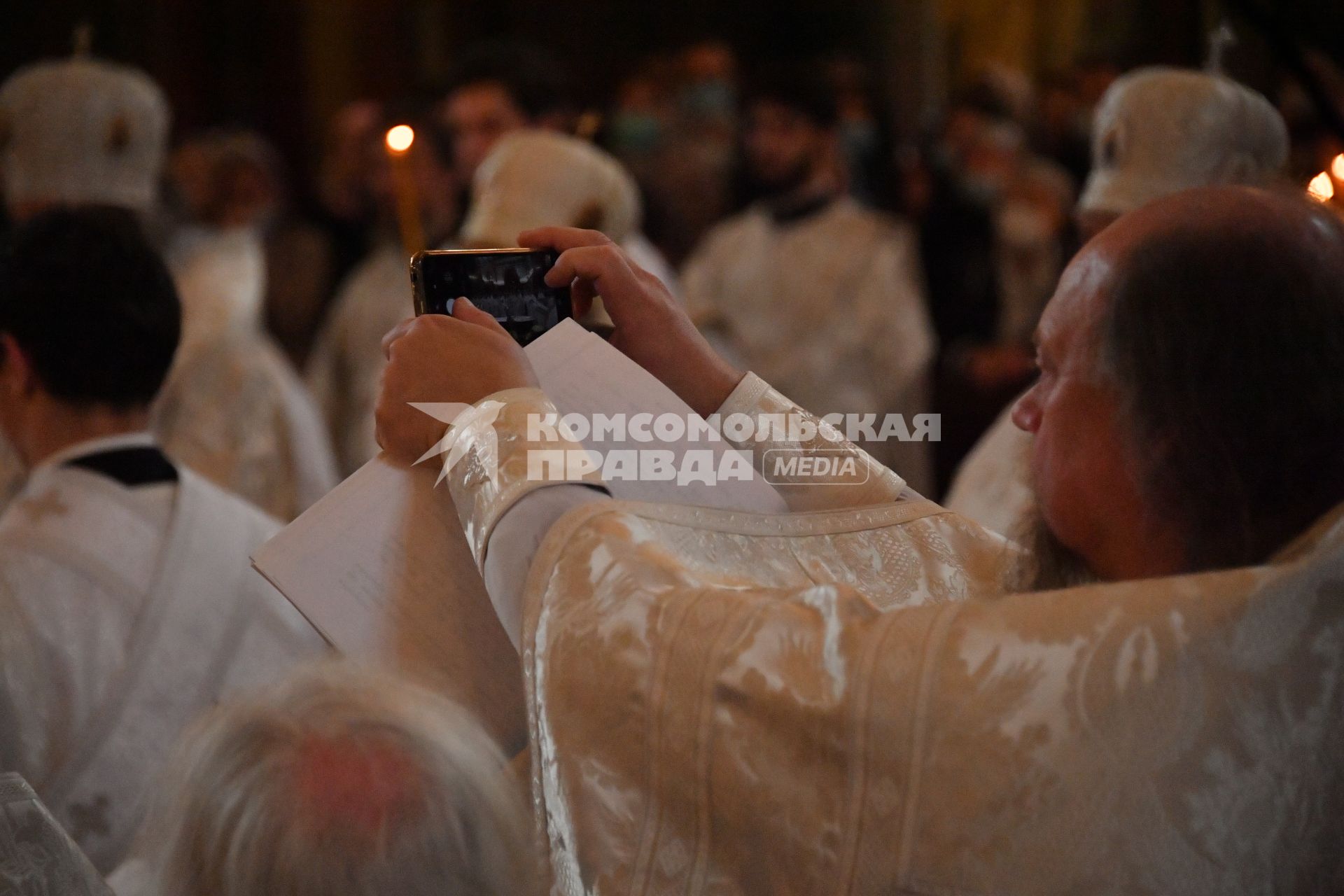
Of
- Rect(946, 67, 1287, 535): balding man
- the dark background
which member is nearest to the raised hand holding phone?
Rect(946, 67, 1287, 535): balding man

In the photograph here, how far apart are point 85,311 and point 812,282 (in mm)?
3224

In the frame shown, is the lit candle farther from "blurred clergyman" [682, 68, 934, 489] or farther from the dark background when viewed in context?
the dark background

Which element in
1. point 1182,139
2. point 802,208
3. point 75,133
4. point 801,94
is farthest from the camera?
point 802,208

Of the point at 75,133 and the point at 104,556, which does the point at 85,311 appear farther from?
the point at 75,133

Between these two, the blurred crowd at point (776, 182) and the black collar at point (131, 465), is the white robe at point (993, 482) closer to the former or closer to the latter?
the blurred crowd at point (776, 182)

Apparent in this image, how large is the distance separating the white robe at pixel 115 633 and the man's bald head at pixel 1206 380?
91 cm

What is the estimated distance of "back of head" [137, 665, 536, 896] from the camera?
0.79 metres

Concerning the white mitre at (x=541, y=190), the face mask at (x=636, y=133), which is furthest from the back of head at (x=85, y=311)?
the face mask at (x=636, y=133)

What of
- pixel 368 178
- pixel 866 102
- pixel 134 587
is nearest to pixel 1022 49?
pixel 866 102

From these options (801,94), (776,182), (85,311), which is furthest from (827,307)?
(85,311)

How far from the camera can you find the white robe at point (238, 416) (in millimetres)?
3275

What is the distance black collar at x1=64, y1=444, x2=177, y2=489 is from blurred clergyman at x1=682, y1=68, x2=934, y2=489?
2.91m

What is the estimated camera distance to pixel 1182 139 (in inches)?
93.0

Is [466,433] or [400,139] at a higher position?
[400,139]
